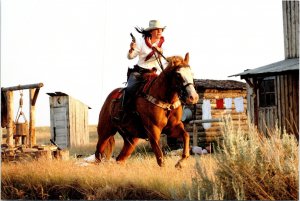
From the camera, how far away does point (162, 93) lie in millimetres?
8352

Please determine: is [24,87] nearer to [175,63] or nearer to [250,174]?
[175,63]

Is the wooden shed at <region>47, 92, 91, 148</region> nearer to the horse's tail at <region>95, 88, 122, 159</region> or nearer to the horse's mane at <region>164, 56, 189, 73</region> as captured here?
the horse's tail at <region>95, 88, 122, 159</region>

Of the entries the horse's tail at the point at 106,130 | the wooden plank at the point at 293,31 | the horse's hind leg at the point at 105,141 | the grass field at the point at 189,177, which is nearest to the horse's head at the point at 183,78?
the grass field at the point at 189,177

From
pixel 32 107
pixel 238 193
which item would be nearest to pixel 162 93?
pixel 238 193

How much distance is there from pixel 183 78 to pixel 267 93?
9.34 m

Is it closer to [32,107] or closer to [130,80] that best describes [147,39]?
[130,80]

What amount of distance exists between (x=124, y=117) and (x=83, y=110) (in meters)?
11.1

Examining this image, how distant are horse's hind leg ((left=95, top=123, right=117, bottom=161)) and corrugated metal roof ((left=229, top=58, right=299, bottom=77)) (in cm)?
581

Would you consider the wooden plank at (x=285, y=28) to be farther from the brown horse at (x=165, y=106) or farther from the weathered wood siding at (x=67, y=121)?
the brown horse at (x=165, y=106)

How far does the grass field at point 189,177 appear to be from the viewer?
677 cm

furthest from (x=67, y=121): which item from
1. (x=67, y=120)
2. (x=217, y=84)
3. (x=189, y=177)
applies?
(x=189, y=177)

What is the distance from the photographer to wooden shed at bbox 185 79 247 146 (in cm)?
2091

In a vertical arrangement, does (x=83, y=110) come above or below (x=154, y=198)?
above

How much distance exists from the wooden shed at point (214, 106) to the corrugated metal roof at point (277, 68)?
5.30m
